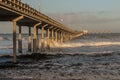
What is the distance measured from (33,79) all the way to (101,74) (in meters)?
3.98

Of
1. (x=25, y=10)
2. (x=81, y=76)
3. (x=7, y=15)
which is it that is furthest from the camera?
(x=25, y=10)

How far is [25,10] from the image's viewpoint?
3781cm

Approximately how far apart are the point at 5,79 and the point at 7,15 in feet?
48.3

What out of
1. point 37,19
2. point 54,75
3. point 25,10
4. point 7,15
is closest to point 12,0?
point 7,15

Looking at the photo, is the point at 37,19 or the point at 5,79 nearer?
the point at 5,79

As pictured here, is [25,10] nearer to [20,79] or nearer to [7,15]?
[7,15]

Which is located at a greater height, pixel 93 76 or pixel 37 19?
pixel 37 19

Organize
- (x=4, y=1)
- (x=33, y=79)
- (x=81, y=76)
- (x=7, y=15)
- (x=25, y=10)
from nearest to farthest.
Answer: (x=33, y=79) < (x=81, y=76) < (x=4, y=1) < (x=7, y=15) < (x=25, y=10)

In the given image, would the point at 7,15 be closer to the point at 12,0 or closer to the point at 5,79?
the point at 12,0

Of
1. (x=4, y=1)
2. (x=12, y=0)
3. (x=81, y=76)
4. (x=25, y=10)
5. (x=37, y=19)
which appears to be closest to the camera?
(x=81, y=76)

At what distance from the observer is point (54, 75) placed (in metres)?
21.3

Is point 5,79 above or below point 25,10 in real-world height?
below

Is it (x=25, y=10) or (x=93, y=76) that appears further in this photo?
(x=25, y=10)

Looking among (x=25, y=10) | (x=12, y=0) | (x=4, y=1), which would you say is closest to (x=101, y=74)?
(x=4, y=1)
